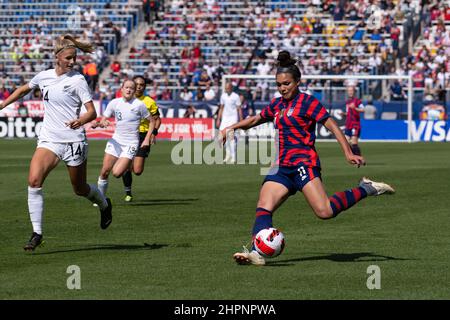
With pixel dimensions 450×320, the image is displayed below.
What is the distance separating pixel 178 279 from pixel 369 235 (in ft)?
15.3

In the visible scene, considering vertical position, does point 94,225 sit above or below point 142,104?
below

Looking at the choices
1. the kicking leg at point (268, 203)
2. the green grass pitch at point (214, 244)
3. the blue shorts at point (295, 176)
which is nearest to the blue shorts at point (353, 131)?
the green grass pitch at point (214, 244)

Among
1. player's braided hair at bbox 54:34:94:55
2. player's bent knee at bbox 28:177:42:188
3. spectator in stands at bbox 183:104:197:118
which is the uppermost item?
player's braided hair at bbox 54:34:94:55

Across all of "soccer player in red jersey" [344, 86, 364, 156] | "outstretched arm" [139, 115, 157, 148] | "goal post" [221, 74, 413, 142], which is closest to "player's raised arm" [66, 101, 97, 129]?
"outstretched arm" [139, 115, 157, 148]

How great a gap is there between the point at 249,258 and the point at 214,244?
208cm

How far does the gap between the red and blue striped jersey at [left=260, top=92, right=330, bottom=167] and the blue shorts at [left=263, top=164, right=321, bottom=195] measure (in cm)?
6

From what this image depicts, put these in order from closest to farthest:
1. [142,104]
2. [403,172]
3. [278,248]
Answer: [278,248] < [142,104] < [403,172]

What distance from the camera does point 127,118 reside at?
19562mm

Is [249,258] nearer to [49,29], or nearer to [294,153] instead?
[294,153]

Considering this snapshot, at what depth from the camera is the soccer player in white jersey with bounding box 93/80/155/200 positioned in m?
19.3

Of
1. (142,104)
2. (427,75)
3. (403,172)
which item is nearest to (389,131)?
(427,75)

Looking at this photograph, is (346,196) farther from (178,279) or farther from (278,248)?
(178,279)

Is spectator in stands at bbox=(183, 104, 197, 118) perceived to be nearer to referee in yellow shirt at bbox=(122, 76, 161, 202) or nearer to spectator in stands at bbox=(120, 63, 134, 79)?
spectator in stands at bbox=(120, 63, 134, 79)
